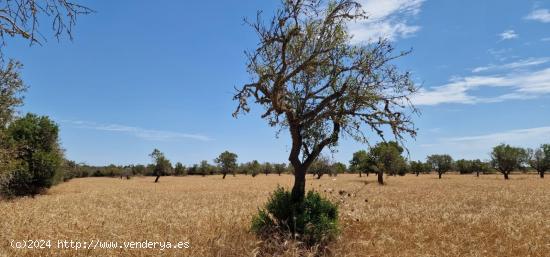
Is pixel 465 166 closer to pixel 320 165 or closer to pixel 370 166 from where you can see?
pixel 370 166

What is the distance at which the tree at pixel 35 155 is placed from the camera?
38494 millimetres

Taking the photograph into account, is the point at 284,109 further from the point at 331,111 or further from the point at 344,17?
the point at 344,17

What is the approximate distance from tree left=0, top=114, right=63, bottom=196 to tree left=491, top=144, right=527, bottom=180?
84.9m

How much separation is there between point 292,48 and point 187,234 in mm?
7377

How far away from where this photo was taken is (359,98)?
44.5 ft

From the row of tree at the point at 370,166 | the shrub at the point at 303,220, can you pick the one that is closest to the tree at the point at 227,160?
the row of tree at the point at 370,166

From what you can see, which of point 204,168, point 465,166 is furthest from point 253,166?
point 465,166

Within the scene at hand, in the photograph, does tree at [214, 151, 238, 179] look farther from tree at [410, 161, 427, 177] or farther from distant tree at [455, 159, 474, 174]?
distant tree at [455, 159, 474, 174]

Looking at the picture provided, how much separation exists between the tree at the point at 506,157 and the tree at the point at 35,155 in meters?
84.9

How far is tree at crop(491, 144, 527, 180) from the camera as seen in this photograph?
86562 mm

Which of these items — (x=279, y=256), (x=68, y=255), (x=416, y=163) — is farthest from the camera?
(x=416, y=163)

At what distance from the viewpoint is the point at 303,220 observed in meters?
12.8

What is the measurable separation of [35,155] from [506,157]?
88.2 metres

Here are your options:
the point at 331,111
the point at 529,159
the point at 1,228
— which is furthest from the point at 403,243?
the point at 529,159
